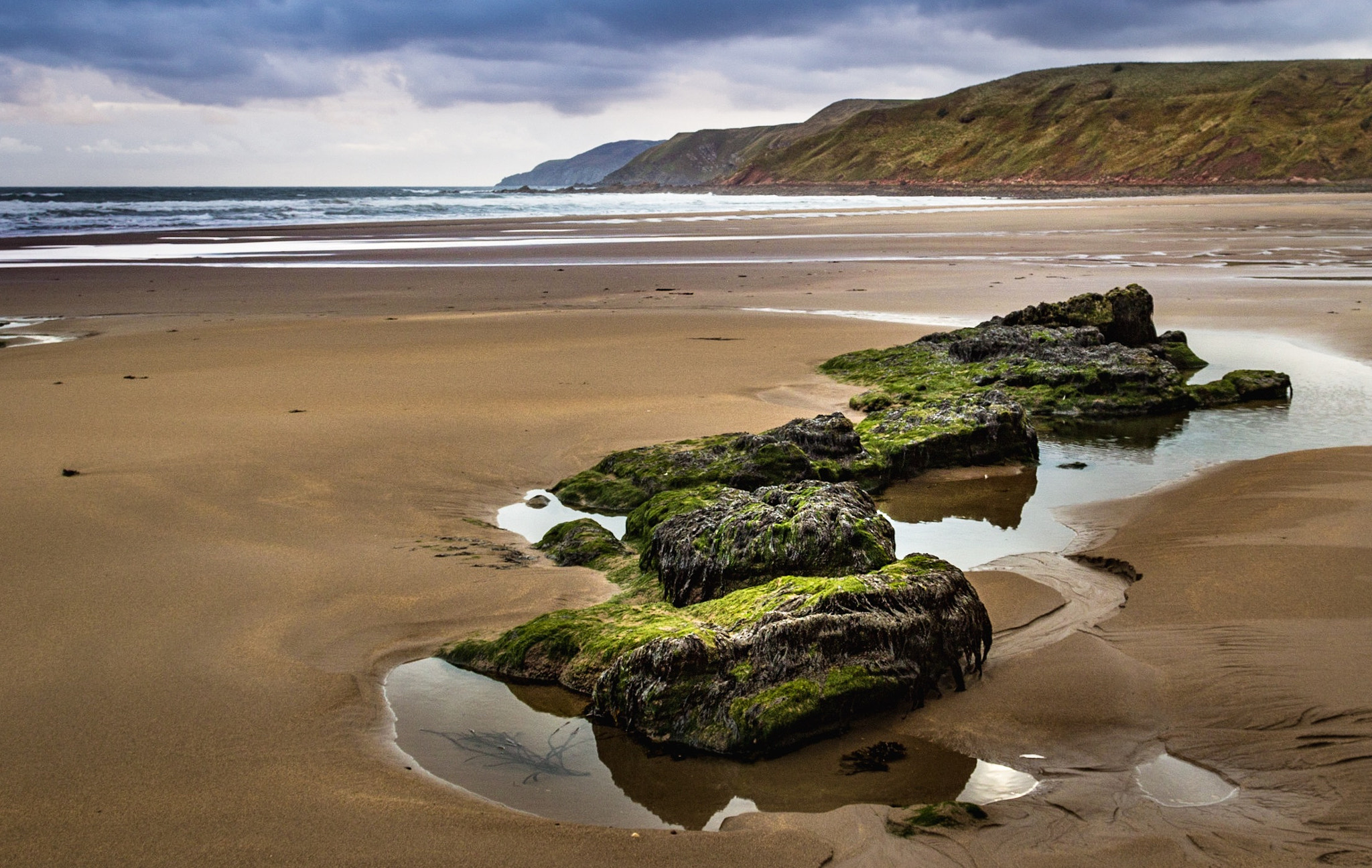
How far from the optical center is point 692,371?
33.3ft

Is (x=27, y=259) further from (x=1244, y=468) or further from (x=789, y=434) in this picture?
(x=1244, y=468)

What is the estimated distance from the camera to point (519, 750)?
3.39 metres

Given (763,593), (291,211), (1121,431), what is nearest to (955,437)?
(1121,431)

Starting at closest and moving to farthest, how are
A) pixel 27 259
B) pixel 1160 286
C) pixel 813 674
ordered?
pixel 813 674 → pixel 1160 286 → pixel 27 259

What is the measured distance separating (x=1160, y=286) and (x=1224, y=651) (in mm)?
14962

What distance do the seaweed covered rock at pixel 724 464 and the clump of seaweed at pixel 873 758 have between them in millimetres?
2798

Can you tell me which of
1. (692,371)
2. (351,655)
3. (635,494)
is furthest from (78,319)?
(351,655)

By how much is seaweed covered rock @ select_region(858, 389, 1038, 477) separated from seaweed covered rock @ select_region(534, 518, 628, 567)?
2.34m

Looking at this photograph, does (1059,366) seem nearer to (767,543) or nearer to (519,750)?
(767,543)

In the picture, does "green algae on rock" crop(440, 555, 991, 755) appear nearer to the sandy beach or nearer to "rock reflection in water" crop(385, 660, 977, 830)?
"rock reflection in water" crop(385, 660, 977, 830)

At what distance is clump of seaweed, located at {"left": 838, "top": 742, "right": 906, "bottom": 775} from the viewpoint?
3195 millimetres

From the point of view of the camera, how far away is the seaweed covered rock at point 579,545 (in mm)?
5145

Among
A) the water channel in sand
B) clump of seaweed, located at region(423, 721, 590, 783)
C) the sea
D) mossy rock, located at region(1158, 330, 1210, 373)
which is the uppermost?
the sea

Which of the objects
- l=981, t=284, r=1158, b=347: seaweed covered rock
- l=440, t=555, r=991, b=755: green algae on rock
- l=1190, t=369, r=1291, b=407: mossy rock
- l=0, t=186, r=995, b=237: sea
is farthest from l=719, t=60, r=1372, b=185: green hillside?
l=440, t=555, r=991, b=755: green algae on rock
